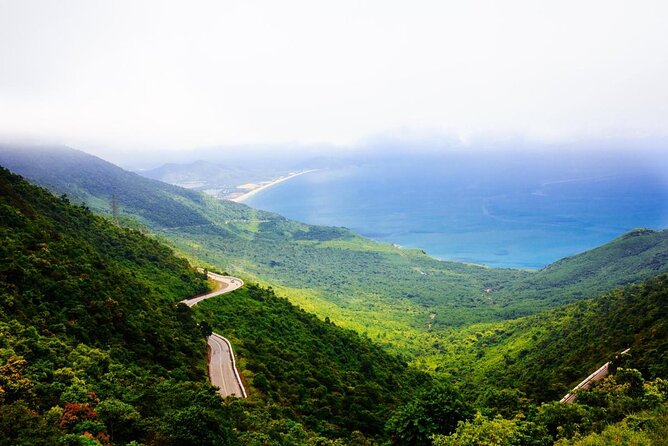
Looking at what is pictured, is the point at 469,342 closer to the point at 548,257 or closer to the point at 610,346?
the point at 610,346

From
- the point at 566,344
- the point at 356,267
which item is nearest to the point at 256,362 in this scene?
the point at 566,344

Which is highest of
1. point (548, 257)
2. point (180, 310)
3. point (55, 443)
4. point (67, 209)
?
point (67, 209)

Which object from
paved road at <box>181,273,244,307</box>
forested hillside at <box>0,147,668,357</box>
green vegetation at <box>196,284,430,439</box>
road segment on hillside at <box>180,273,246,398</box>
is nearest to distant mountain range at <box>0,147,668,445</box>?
green vegetation at <box>196,284,430,439</box>

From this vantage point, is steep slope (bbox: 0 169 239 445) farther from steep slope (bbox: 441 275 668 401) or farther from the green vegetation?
steep slope (bbox: 441 275 668 401)

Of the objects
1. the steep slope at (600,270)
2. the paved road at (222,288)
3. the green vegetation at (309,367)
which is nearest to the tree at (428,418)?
the green vegetation at (309,367)

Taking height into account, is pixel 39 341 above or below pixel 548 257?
above

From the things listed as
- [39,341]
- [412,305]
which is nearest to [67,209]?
[39,341]

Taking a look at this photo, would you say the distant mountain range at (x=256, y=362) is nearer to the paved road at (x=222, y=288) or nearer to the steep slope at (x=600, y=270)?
the paved road at (x=222, y=288)

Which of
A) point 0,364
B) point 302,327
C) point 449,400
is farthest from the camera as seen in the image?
point 302,327

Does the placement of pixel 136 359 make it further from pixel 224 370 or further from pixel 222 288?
pixel 222 288
